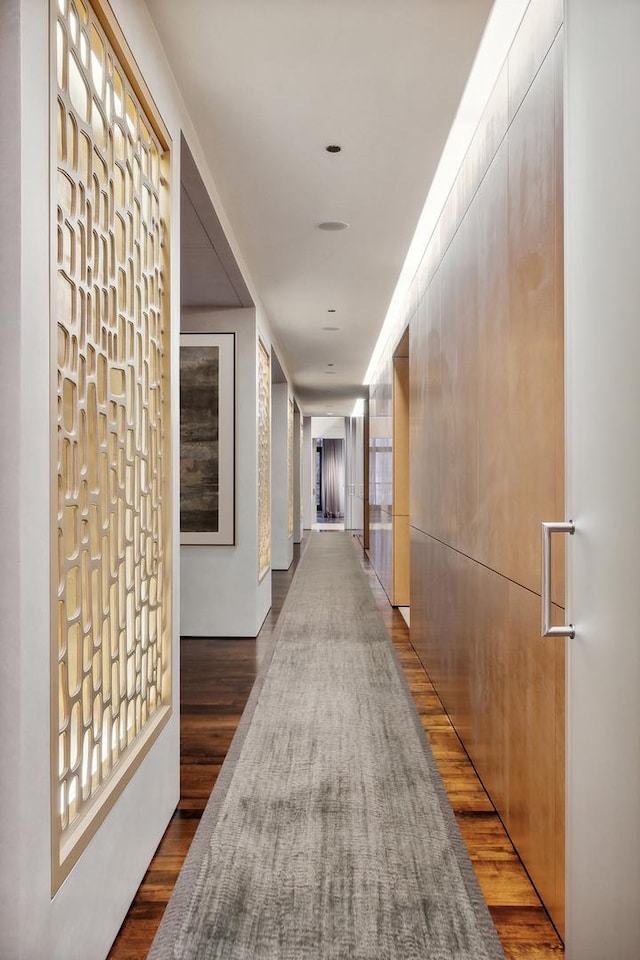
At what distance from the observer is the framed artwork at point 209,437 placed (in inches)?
210

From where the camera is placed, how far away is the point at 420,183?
3.34m

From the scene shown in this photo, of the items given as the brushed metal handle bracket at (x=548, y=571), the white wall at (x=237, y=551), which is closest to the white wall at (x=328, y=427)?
the white wall at (x=237, y=551)

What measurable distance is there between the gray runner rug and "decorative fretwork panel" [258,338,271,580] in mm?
2215

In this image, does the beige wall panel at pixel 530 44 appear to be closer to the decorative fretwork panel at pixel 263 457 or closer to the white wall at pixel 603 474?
the white wall at pixel 603 474

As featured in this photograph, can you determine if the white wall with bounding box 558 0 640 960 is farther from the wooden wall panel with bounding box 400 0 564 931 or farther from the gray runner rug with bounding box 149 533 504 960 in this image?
the gray runner rug with bounding box 149 533 504 960

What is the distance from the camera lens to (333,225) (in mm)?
3898

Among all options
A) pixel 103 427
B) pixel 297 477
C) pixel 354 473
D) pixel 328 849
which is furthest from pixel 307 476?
pixel 103 427

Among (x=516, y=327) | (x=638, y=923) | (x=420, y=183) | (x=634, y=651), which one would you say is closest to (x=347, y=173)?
(x=420, y=183)

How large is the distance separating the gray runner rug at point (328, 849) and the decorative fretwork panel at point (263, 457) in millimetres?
→ 2215

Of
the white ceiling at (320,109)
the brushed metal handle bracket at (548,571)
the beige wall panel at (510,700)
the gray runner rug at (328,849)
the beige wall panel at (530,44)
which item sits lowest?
the gray runner rug at (328,849)

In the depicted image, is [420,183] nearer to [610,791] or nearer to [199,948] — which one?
[610,791]

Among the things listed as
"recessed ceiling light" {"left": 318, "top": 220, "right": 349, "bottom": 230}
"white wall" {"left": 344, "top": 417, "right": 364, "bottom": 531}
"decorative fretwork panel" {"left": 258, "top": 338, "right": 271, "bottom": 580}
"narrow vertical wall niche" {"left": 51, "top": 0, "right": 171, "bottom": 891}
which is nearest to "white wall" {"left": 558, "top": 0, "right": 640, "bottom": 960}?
"narrow vertical wall niche" {"left": 51, "top": 0, "right": 171, "bottom": 891}

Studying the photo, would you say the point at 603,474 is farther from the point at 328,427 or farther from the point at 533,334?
the point at 328,427

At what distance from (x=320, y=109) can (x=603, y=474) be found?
2.06 meters
